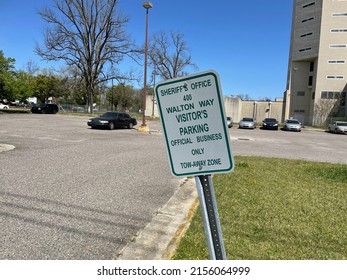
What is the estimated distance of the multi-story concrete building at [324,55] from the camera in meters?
47.9

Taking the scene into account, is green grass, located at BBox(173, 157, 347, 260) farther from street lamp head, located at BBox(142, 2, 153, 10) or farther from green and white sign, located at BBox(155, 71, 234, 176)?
street lamp head, located at BBox(142, 2, 153, 10)

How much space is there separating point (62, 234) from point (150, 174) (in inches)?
151

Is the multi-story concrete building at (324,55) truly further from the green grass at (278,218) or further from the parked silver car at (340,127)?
the green grass at (278,218)

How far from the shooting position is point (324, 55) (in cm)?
4934

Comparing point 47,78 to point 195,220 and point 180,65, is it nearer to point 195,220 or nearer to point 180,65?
point 180,65

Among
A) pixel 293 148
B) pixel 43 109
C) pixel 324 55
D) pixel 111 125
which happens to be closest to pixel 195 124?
pixel 293 148

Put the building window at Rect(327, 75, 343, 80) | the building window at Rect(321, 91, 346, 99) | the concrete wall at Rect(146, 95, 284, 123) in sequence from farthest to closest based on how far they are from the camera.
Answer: the concrete wall at Rect(146, 95, 284, 123)
the building window at Rect(327, 75, 343, 80)
the building window at Rect(321, 91, 346, 99)

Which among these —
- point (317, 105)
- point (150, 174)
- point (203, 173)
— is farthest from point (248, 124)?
point (203, 173)

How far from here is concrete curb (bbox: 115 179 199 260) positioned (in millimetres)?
3133

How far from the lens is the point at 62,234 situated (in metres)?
3.56

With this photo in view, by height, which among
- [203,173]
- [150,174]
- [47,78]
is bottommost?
[150,174]

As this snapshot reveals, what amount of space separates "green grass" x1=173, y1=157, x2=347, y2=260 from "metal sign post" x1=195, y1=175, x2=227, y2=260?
1.24 m

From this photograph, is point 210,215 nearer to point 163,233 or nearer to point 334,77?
point 163,233

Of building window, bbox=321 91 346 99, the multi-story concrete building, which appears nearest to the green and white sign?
the multi-story concrete building
